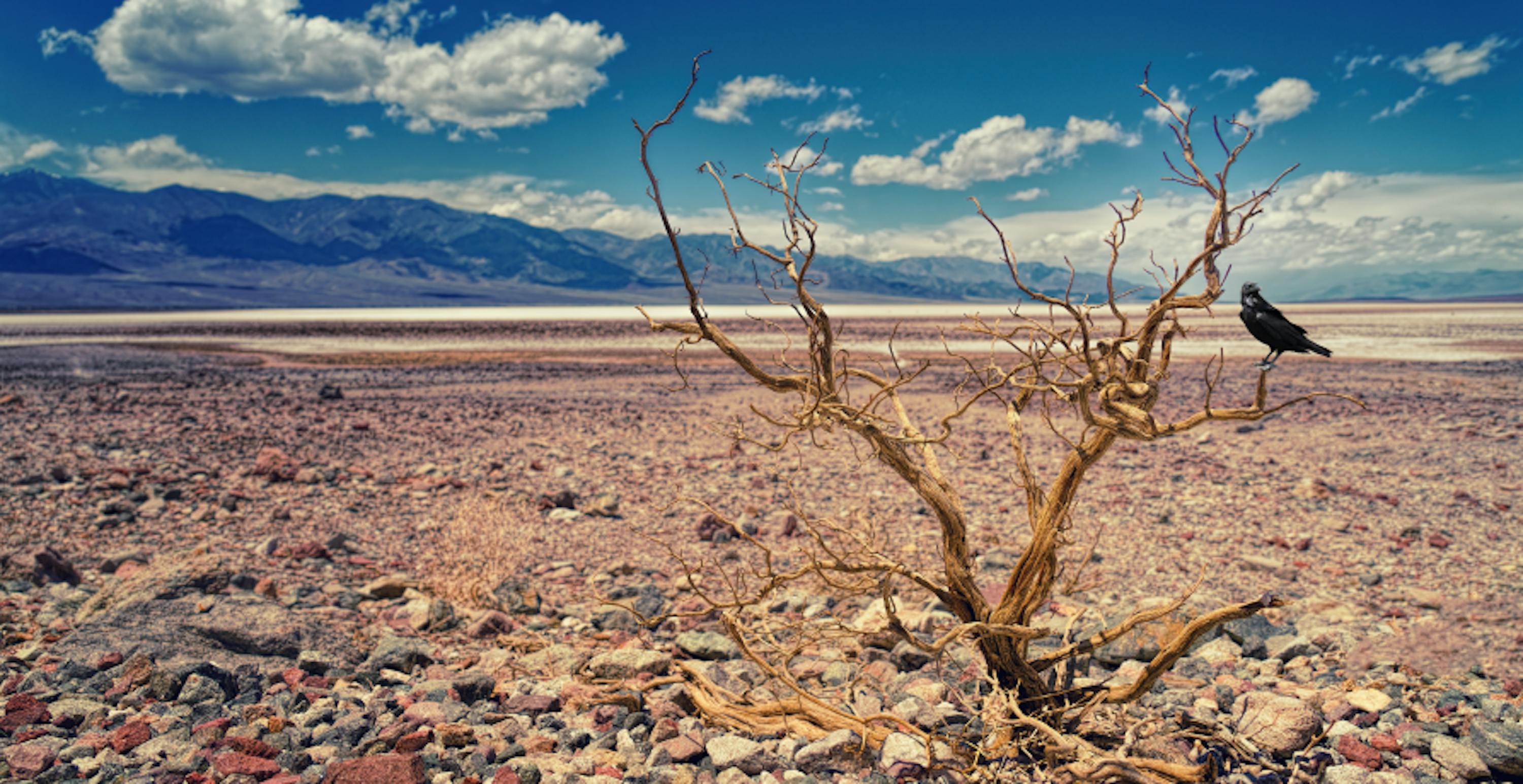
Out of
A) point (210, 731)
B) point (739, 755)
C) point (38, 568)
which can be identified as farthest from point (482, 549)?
point (739, 755)

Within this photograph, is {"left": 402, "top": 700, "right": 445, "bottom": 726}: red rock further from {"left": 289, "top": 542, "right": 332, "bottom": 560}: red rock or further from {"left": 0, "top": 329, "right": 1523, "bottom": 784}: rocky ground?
{"left": 289, "top": 542, "right": 332, "bottom": 560}: red rock

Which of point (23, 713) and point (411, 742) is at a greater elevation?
point (23, 713)

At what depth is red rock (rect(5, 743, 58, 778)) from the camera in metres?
3.24

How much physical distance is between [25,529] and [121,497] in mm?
943

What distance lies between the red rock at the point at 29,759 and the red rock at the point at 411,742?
139 cm

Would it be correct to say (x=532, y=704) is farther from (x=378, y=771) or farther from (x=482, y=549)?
(x=482, y=549)

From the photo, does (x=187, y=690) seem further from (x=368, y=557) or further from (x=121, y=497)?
(x=121, y=497)

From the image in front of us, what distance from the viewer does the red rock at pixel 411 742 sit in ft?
11.9

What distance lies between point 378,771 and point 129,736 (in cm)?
139

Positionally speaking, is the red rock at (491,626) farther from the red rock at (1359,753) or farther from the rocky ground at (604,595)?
the red rock at (1359,753)

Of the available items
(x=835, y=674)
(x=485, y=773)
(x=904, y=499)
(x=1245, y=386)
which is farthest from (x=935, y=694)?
(x=1245, y=386)

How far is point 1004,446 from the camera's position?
38.3 feet

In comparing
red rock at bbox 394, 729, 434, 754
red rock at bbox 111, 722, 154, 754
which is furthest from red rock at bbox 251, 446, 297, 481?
red rock at bbox 394, 729, 434, 754

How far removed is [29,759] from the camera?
3.29 m
